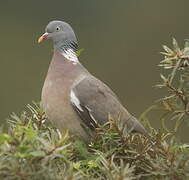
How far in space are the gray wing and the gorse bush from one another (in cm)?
108

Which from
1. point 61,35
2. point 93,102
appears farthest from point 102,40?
point 93,102

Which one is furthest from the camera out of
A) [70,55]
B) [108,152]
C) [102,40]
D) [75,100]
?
[102,40]

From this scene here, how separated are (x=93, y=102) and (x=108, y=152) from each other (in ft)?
5.03

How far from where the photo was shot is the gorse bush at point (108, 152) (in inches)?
87.5

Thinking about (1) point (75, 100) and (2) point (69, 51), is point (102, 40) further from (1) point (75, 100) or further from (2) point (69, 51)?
(1) point (75, 100)

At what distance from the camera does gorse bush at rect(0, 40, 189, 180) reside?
87.5 inches

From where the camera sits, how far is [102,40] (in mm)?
11477

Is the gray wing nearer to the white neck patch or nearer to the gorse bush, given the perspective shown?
Answer: the white neck patch

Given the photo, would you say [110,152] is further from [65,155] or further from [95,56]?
[95,56]

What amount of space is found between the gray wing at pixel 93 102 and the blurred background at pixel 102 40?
4.79 metres

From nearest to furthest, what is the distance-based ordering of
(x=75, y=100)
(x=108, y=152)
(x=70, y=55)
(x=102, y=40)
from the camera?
(x=108, y=152)
(x=75, y=100)
(x=70, y=55)
(x=102, y=40)

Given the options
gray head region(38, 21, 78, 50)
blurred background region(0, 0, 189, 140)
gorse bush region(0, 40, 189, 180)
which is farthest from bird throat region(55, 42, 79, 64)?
blurred background region(0, 0, 189, 140)

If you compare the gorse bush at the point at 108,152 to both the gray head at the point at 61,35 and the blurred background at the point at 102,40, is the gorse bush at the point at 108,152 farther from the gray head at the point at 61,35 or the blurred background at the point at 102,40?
the blurred background at the point at 102,40

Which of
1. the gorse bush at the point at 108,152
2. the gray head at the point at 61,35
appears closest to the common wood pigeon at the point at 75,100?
the gray head at the point at 61,35
